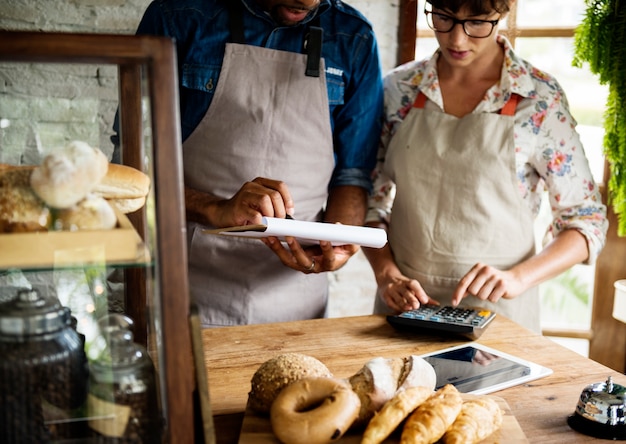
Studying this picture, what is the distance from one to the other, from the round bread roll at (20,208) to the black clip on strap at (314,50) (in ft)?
3.85

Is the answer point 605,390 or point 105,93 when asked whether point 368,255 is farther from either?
point 105,93

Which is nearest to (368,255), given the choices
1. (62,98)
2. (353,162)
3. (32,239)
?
(353,162)

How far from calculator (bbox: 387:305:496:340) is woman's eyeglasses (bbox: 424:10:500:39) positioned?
0.70 meters

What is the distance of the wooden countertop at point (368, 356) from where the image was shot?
3.66 feet

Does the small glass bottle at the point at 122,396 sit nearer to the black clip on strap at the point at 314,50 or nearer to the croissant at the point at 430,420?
the croissant at the point at 430,420

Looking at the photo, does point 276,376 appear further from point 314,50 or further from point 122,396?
point 314,50

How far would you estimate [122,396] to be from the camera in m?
0.77

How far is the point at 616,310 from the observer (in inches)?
99.0

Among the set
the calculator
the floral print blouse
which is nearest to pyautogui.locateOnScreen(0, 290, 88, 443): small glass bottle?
the calculator

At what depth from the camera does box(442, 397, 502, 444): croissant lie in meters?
0.92

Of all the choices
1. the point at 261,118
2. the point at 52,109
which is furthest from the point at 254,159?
the point at 52,109

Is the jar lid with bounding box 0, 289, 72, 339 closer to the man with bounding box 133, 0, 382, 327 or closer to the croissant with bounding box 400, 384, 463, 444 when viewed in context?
the croissant with bounding box 400, 384, 463, 444

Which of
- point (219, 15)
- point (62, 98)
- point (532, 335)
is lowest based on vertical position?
point (532, 335)

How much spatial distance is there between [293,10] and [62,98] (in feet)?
3.01
